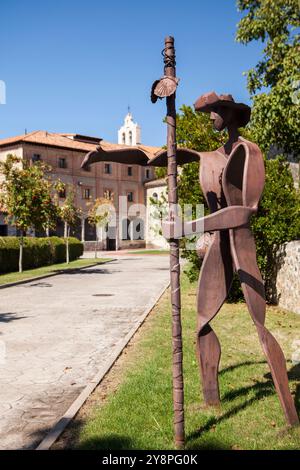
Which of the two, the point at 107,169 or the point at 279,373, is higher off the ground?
the point at 107,169

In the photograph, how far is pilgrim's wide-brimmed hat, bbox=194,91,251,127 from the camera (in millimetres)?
4328

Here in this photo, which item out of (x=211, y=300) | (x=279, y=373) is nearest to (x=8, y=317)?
(x=211, y=300)

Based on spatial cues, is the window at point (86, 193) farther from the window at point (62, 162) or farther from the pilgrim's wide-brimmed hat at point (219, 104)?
the pilgrim's wide-brimmed hat at point (219, 104)

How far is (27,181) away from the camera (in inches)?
795

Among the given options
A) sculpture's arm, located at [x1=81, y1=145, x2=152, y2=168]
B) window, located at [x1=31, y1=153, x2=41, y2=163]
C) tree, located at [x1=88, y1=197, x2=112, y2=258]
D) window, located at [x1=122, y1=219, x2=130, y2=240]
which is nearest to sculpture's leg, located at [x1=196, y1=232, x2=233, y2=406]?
sculpture's arm, located at [x1=81, y1=145, x2=152, y2=168]

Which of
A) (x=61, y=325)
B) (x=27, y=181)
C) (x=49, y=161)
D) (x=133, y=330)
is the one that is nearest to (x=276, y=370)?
(x=133, y=330)

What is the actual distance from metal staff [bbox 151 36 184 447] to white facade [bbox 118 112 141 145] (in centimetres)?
7131

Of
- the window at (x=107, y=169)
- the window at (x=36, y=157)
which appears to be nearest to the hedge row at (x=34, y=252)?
the window at (x=36, y=157)

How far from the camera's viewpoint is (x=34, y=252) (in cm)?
2580

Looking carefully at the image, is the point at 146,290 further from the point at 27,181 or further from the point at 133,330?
the point at 27,181

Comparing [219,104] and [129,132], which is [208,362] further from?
[129,132]

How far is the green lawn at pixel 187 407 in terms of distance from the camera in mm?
3795

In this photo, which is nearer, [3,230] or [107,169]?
[3,230]

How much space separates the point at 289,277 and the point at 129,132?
6809cm
